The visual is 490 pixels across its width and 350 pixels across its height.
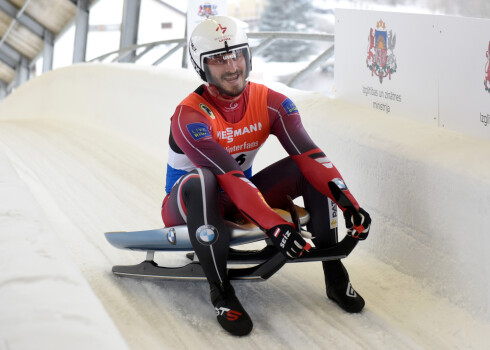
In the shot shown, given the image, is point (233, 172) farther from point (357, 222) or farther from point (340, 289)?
point (340, 289)

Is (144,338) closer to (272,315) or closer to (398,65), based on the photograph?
(272,315)

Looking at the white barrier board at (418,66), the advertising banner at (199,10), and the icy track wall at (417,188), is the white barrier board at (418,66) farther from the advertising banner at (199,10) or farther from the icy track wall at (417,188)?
the advertising banner at (199,10)

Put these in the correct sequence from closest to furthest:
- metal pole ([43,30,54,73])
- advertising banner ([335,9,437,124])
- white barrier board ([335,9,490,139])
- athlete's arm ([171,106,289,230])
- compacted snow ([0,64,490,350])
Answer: compacted snow ([0,64,490,350]) → athlete's arm ([171,106,289,230]) → white barrier board ([335,9,490,139]) → advertising banner ([335,9,437,124]) → metal pole ([43,30,54,73])

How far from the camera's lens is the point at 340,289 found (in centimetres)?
232

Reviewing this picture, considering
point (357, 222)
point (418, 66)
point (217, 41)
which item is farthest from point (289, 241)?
point (418, 66)

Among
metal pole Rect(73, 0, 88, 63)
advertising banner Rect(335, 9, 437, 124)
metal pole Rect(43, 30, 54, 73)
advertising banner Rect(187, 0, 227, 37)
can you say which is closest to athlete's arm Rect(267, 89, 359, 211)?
advertising banner Rect(335, 9, 437, 124)

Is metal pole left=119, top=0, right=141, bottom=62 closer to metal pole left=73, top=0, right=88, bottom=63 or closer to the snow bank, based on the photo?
metal pole left=73, top=0, right=88, bottom=63

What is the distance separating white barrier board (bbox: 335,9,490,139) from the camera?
7.73 ft

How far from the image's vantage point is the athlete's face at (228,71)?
237 centimetres

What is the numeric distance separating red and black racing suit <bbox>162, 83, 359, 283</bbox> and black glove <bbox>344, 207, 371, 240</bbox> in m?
0.03

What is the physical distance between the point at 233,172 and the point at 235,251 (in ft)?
1.29

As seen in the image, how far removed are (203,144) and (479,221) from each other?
0.95 m

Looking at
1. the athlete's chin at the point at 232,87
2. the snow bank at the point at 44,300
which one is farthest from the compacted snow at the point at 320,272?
the athlete's chin at the point at 232,87

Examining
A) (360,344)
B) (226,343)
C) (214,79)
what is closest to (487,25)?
(214,79)
